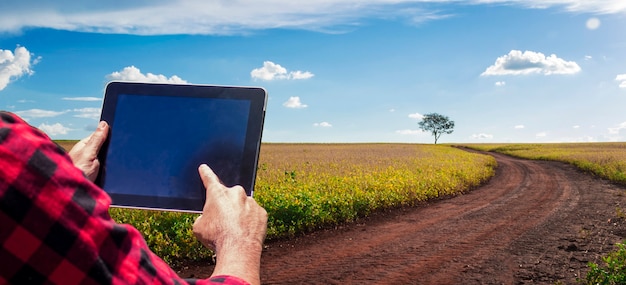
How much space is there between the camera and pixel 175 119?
68.7 inches

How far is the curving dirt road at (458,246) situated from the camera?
7.08 meters

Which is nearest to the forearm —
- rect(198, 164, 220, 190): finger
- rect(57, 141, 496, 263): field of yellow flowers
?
rect(198, 164, 220, 190): finger

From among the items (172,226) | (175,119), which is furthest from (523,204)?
(175,119)

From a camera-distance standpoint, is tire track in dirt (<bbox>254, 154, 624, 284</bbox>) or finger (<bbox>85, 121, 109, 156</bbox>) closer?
finger (<bbox>85, 121, 109, 156</bbox>)

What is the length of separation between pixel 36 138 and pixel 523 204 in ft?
48.0

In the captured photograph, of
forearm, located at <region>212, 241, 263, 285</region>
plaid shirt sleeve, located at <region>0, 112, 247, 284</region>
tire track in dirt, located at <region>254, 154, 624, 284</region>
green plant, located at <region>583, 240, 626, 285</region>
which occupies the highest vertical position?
plaid shirt sleeve, located at <region>0, 112, 247, 284</region>

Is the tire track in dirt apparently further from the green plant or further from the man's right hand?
the man's right hand

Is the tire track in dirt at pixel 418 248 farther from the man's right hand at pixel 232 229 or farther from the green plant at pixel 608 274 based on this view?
the man's right hand at pixel 232 229

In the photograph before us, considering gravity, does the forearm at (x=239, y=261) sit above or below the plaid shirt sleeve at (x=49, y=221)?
below

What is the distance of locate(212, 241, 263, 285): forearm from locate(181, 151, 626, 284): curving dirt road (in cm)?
554

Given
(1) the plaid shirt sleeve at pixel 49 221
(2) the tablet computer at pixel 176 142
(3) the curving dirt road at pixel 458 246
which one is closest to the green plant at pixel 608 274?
(3) the curving dirt road at pixel 458 246

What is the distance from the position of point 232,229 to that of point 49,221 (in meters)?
0.67

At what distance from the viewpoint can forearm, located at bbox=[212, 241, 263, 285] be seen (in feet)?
4.40

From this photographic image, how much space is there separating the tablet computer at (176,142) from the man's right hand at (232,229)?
93 mm
